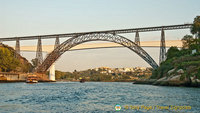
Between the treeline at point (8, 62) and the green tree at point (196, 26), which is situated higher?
the green tree at point (196, 26)

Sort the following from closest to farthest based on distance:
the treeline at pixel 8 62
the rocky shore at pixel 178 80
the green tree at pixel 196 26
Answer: the rocky shore at pixel 178 80 < the green tree at pixel 196 26 < the treeline at pixel 8 62

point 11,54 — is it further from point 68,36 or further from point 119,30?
point 119,30

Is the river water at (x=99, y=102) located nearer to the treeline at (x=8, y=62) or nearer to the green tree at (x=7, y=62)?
the treeline at (x=8, y=62)

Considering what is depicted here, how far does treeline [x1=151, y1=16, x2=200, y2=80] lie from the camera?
1778 inches

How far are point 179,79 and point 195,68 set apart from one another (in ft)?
11.9

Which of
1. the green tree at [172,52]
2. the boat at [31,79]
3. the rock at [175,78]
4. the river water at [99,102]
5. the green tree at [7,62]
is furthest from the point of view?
the green tree at [7,62]

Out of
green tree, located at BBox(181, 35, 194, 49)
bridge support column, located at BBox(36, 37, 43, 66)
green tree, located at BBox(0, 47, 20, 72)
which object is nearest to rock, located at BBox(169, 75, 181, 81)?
green tree, located at BBox(181, 35, 194, 49)

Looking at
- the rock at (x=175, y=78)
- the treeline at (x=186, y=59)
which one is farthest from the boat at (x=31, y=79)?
the rock at (x=175, y=78)

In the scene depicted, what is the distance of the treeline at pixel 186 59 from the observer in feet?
148

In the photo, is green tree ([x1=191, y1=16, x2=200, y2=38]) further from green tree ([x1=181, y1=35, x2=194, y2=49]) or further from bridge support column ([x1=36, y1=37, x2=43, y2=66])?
bridge support column ([x1=36, y1=37, x2=43, y2=66])

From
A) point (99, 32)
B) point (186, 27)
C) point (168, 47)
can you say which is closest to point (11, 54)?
point (99, 32)

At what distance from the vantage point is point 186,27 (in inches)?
2362

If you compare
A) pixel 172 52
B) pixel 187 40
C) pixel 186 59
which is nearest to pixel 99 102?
pixel 186 59

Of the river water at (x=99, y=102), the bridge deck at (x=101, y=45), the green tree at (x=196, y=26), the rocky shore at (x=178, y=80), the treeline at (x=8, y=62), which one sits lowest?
the river water at (x=99, y=102)
